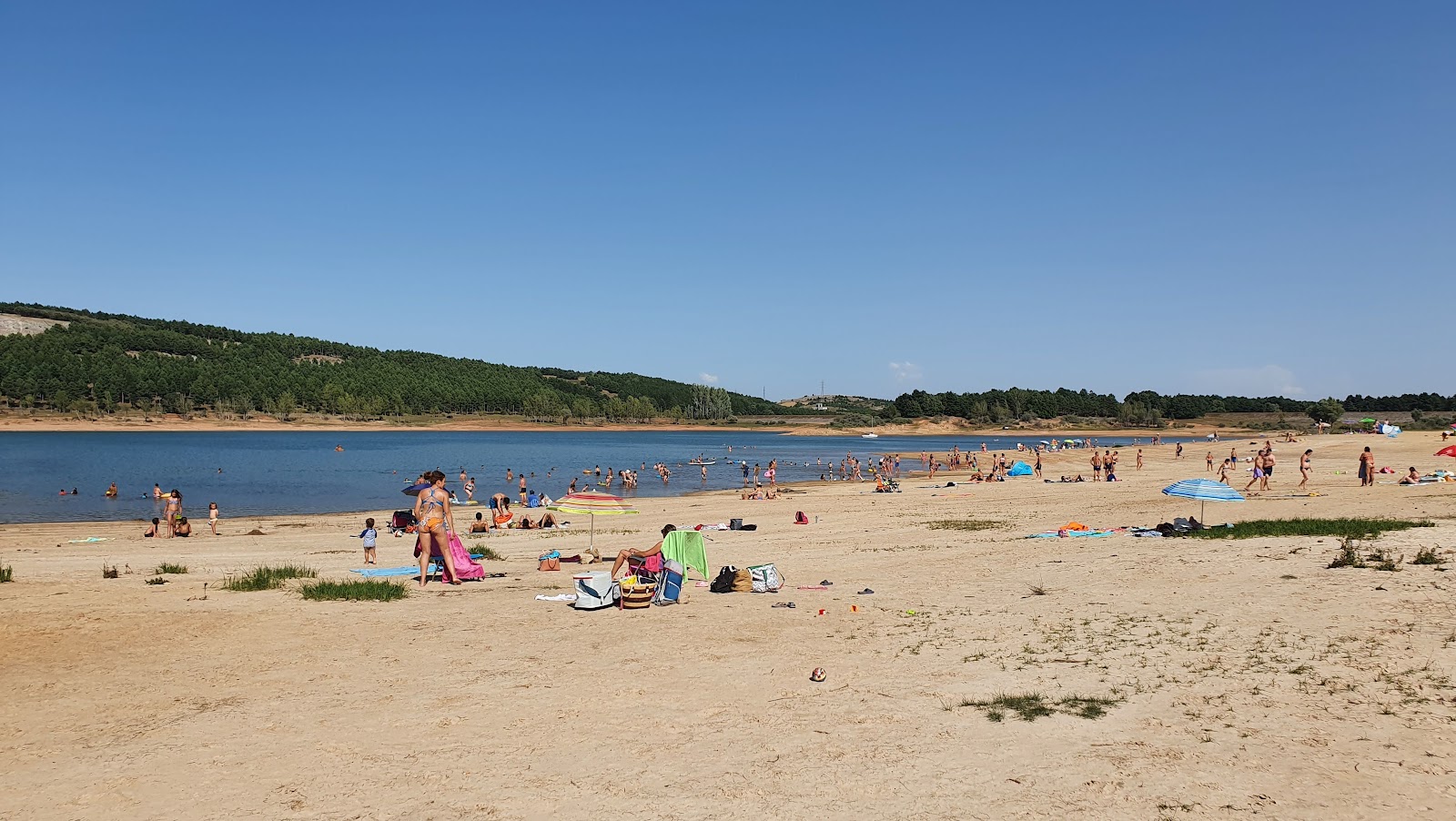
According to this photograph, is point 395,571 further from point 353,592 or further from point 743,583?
point 743,583

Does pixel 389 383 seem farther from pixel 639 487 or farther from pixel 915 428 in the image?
pixel 639 487

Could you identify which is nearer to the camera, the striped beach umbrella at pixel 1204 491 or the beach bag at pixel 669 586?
the beach bag at pixel 669 586

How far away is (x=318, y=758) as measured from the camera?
6.98m

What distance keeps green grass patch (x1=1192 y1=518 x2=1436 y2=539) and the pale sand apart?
0.60 meters

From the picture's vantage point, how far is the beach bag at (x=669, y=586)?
13.4 meters

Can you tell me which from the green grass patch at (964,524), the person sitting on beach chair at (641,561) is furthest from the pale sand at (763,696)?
the green grass patch at (964,524)

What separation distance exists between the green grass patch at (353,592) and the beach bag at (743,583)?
5500 mm

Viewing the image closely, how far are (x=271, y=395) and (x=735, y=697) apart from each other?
162159mm

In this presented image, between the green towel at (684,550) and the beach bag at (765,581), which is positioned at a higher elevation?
the green towel at (684,550)

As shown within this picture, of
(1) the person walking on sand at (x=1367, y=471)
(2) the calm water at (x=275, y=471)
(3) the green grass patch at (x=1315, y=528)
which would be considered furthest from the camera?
(2) the calm water at (x=275, y=471)

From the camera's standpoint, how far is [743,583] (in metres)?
14.5

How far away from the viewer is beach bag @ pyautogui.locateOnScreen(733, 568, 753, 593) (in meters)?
14.5

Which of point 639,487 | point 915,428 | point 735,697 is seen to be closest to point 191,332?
point 915,428

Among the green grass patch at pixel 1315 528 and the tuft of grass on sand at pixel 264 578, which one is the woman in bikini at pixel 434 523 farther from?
the green grass patch at pixel 1315 528
